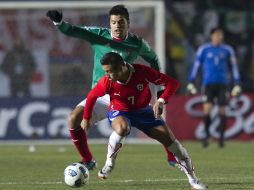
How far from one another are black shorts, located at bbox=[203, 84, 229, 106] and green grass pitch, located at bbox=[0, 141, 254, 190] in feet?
2.90

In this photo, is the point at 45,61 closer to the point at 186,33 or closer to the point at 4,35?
the point at 4,35

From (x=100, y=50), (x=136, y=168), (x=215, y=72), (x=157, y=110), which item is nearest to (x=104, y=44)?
(x=100, y=50)

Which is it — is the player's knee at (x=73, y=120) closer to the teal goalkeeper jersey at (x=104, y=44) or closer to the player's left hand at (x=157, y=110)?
the teal goalkeeper jersey at (x=104, y=44)

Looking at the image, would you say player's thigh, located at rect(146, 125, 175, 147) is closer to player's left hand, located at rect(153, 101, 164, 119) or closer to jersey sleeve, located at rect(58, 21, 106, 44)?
player's left hand, located at rect(153, 101, 164, 119)

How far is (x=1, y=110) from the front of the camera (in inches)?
825

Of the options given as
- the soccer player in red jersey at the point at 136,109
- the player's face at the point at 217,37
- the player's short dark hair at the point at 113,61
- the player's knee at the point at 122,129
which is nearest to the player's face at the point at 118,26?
the soccer player in red jersey at the point at 136,109

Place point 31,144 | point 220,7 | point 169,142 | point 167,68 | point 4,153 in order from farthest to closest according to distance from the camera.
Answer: point 220,7, point 167,68, point 31,144, point 4,153, point 169,142

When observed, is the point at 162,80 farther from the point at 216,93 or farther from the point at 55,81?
the point at 55,81

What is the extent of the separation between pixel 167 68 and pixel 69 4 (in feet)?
A: 9.81

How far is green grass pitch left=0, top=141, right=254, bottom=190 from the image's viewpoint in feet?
37.1

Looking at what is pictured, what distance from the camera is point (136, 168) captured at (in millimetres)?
13898

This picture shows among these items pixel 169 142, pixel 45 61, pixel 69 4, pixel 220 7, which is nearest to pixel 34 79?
pixel 45 61

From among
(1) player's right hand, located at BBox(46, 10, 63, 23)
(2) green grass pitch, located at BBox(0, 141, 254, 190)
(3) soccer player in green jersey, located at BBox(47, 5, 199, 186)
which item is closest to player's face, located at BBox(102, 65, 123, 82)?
(2) green grass pitch, located at BBox(0, 141, 254, 190)

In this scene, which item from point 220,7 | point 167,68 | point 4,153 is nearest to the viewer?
point 4,153
